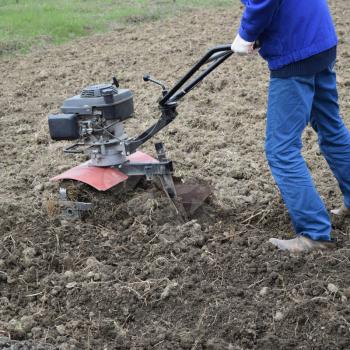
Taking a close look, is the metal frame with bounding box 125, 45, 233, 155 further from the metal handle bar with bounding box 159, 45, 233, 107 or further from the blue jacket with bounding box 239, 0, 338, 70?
the blue jacket with bounding box 239, 0, 338, 70

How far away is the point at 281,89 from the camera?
136 inches

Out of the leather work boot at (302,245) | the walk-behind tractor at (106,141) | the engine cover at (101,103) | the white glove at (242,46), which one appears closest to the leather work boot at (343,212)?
the leather work boot at (302,245)

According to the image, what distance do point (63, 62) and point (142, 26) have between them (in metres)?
2.94

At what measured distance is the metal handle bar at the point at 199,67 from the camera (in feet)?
12.1

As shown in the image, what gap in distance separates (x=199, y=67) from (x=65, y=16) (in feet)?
30.6

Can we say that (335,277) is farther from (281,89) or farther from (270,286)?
(281,89)

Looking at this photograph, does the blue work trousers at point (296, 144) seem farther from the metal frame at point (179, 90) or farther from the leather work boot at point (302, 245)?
the metal frame at point (179, 90)

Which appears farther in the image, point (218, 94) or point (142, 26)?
point (142, 26)

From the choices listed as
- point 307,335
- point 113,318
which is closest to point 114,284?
point 113,318

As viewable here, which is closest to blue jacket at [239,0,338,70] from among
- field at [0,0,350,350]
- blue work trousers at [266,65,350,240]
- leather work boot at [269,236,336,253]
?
blue work trousers at [266,65,350,240]

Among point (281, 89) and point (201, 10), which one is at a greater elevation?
point (281, 89)

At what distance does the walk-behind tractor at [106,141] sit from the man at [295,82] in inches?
27.9

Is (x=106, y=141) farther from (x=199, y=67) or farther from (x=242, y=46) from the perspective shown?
(x=242, y=46)

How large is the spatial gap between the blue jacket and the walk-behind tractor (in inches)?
28.0
